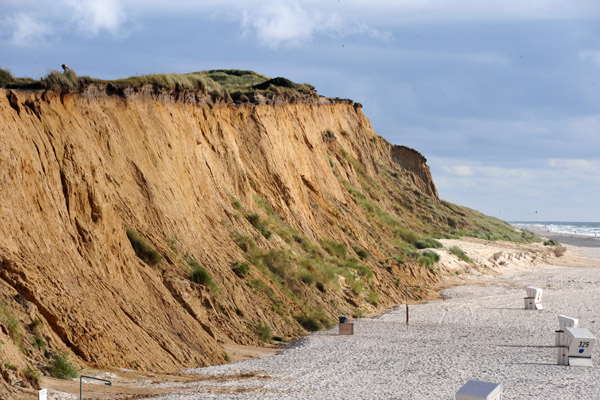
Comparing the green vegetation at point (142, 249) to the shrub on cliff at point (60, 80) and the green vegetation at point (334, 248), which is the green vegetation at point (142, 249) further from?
the green vegetation at point (334, 248)

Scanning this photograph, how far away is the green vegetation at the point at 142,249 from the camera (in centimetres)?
2398

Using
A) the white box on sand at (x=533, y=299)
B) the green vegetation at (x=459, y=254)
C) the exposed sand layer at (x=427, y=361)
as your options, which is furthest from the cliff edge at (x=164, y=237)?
the green vegetation at (x=459, y=254)

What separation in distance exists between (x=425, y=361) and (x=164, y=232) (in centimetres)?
929

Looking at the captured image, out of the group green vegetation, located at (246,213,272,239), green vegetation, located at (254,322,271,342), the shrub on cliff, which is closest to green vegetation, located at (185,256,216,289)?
green vegetation, located at (254,322,271,342)

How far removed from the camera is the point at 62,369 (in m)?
16.5

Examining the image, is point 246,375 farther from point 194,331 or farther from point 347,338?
point 347,338

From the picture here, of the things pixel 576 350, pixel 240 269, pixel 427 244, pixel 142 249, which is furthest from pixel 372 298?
pixel 427 244

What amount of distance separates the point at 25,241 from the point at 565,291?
3109 centimetres

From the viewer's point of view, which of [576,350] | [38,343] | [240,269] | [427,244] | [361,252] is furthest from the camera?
[427,244]

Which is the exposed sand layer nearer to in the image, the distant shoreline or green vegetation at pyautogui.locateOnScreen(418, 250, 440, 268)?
green vegetation at pyautogui.locateOnScreen(418, 250, 440, 268)

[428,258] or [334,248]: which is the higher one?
[334,248]

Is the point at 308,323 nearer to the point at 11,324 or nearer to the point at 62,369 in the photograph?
the point at 62,369

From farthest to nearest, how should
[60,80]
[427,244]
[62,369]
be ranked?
1. [427,244]
2. [60,80]
3. [62,369]

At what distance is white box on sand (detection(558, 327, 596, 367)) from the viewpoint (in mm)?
21484
